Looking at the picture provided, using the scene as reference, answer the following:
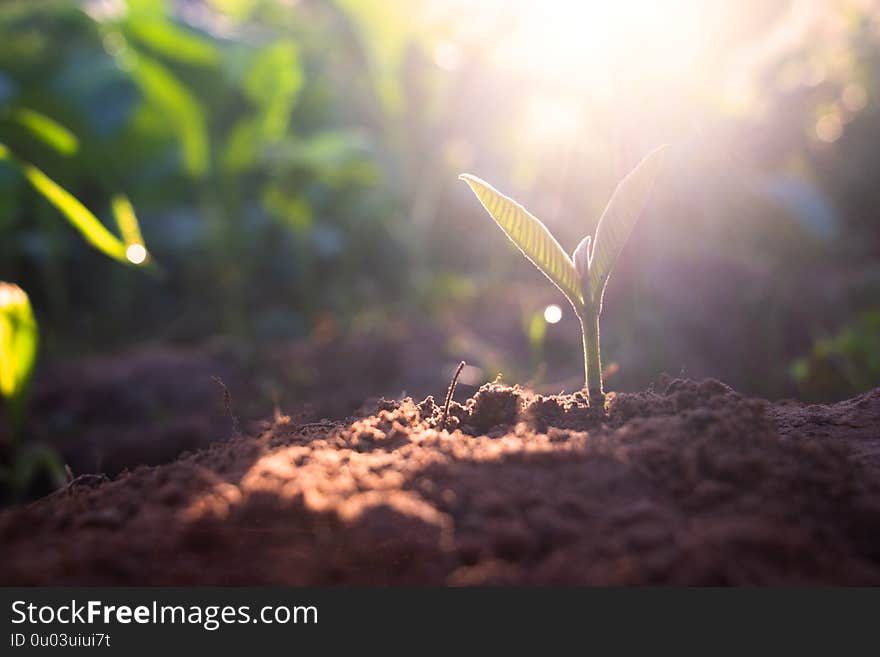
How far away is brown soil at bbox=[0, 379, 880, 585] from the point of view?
68cm

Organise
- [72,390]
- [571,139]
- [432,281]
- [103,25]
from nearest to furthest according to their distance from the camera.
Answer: [72,390], [103,25], [432,281], [571,139]

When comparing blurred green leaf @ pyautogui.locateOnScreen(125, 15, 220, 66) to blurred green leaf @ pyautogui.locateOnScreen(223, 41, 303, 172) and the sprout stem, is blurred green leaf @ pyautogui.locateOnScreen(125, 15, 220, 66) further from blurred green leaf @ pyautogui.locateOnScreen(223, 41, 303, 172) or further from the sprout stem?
the sprout stem

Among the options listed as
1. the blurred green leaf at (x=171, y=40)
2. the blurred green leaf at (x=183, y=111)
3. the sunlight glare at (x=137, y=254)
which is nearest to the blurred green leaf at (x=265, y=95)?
the blurred green leaf at (x=183, y=111)

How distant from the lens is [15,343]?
1819mm

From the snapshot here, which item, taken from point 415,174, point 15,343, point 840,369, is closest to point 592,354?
point 15,343

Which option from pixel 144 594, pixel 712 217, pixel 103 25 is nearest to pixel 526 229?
pixel 144 594

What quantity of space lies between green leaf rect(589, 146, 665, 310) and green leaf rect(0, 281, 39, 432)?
137 cm

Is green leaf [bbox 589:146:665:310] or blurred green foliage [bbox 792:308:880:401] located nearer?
green leaf [bbox 589:146:665:310]

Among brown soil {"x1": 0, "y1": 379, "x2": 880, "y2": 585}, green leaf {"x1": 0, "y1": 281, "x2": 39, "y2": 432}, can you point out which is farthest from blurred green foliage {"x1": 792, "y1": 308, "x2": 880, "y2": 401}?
green leaf {"x1": 0, "y1": 281, "x2": 39, "y2": 432}

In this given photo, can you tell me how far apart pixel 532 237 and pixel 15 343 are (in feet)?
4.45

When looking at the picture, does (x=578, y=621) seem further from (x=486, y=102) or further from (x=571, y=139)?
(x=486, y=102)

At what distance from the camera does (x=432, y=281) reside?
4641mm

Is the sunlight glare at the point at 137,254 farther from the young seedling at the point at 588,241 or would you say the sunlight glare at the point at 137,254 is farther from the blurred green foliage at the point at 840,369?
the blurred green foliage at the point at 840,369

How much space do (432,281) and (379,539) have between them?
3.96 meters
